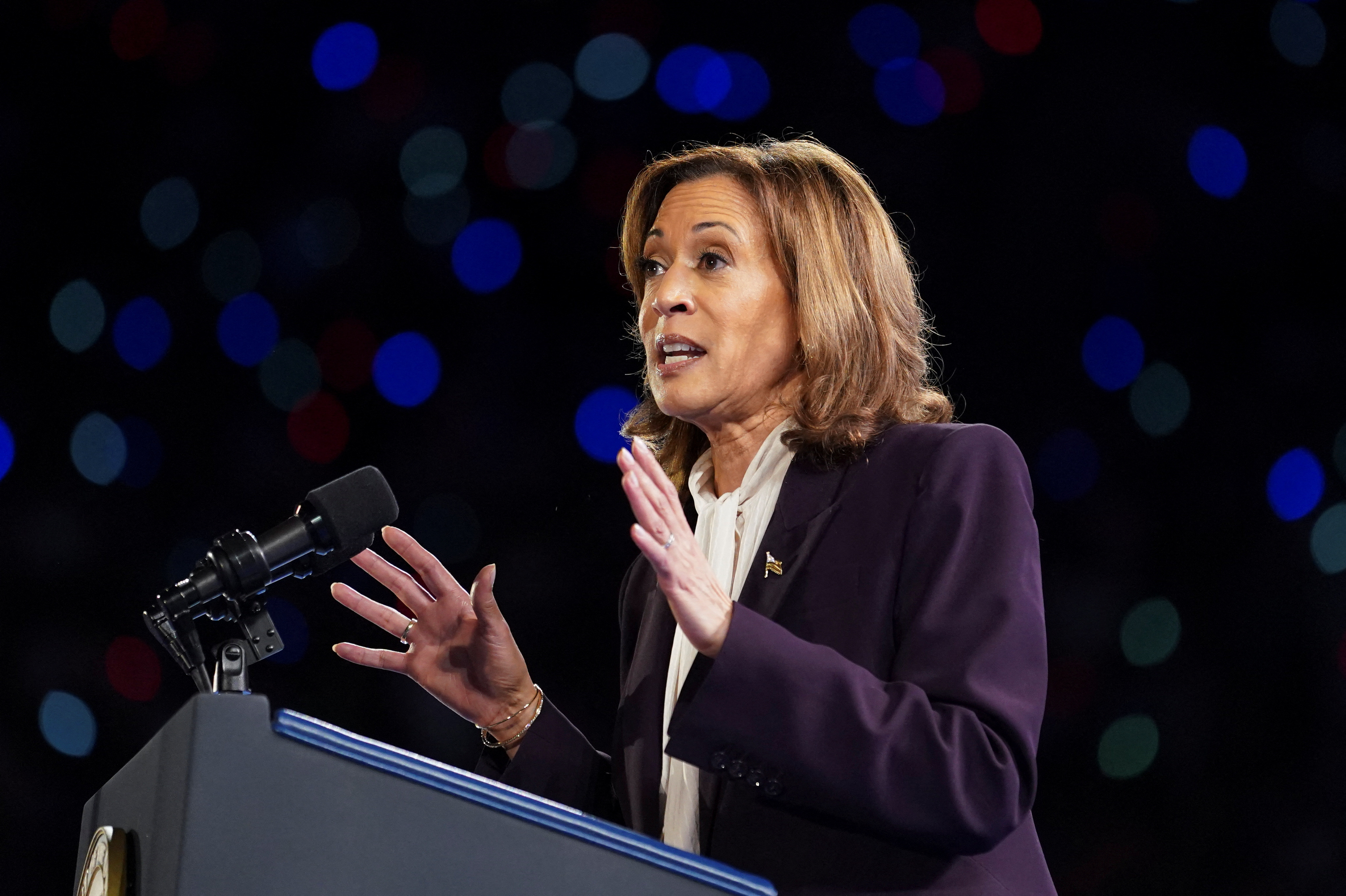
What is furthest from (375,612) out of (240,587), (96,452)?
(96,452)

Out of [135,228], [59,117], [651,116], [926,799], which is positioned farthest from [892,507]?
[59,117]

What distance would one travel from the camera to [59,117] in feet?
9.68

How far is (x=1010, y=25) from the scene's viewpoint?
290 cm

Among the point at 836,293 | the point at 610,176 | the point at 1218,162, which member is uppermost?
the point at 1218,162

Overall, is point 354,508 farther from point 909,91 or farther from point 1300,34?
point 1300,34

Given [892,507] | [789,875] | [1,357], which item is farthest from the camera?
[1,357]

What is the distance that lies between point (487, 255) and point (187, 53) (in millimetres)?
822

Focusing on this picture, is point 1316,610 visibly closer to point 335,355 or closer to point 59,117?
point 335,355

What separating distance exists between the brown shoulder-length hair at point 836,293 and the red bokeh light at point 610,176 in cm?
107

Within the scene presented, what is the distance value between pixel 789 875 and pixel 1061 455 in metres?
1.64

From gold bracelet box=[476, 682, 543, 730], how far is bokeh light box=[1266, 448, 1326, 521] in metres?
1.68

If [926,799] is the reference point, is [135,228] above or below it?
above

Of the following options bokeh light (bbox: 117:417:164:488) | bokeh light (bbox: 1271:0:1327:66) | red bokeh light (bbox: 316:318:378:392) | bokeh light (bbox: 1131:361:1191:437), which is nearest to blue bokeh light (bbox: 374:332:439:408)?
red bokeh light (bbox: 316:318:378:392)

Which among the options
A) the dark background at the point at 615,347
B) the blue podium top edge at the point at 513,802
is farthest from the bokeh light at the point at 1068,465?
the blue podium top edge at the point at 513,802
